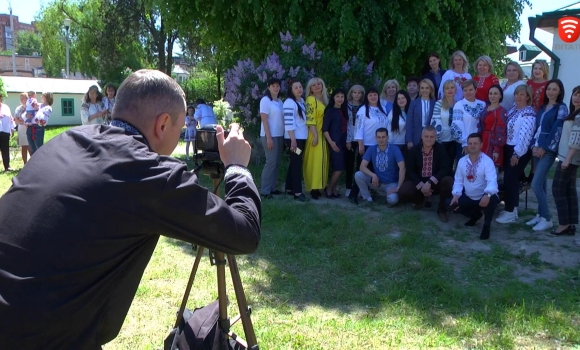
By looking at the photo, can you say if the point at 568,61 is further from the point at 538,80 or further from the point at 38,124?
the point at 38,124

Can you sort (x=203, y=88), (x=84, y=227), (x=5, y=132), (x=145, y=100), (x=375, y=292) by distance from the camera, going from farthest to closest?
1. (x=203, y=88)
2. (x=5, y=132)
3. (x=375, y=292)
4. (x=145, y=100)
5. (x=84, y=227)

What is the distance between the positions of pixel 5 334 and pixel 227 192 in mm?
823

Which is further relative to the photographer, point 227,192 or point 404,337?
point 404,337

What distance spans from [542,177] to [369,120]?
2.40 m

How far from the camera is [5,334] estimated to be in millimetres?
1574

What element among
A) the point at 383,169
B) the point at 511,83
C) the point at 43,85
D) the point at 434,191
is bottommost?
the point at 434,191

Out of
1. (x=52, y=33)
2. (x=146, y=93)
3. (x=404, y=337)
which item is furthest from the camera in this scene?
(x=52, y=33)

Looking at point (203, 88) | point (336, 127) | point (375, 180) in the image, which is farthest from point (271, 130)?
point (203, 88)

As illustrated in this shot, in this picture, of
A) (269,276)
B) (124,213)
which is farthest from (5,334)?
(269,276)

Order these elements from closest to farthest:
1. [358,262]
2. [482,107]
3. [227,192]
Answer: [227,192]
[358,262]
[482,107]

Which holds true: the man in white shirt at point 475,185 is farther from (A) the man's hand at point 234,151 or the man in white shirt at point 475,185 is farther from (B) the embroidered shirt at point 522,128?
(A) the man's hand at point 234,151

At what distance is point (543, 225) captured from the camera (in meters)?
6.41

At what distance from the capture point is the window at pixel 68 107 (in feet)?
106

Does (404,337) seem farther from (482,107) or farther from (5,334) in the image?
(482,107)
